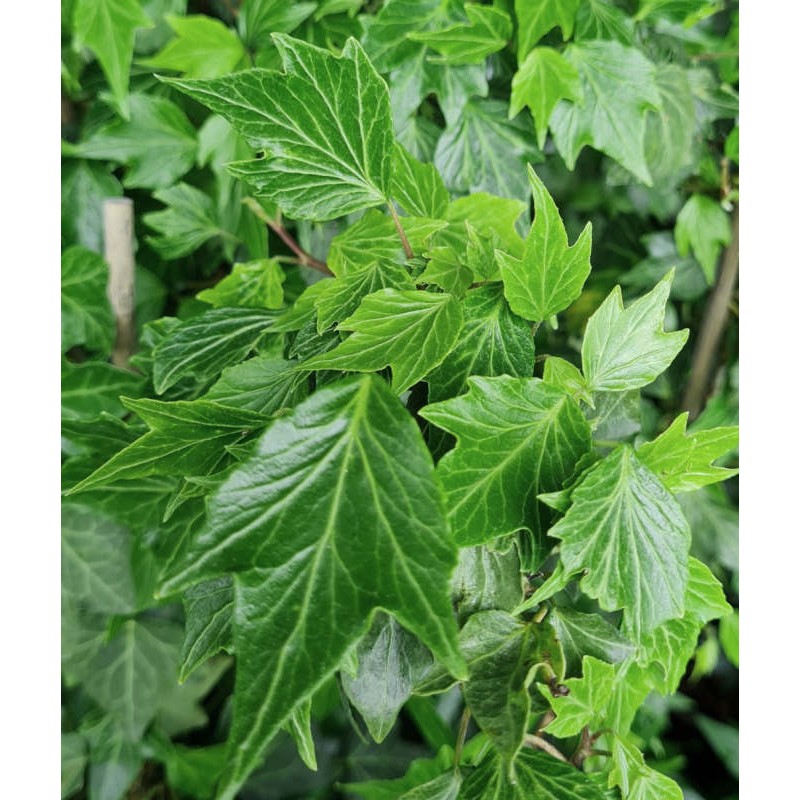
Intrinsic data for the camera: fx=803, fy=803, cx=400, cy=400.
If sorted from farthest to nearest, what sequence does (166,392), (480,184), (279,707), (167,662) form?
(167,662) < (480,184) < (166,392) < (279,707)

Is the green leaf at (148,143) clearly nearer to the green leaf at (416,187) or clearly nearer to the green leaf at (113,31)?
the green leaf at (113,31)

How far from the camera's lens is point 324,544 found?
265 mm

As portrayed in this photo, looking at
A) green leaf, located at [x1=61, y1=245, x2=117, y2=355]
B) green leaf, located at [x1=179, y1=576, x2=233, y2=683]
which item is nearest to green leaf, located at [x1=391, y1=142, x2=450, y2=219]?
green leaf, located at [x1=179, y1=576, x2=233, y2=683]

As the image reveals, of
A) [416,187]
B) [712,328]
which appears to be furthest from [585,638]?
[712,328]

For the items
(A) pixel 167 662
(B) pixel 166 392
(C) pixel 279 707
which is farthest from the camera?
(A) pixel 167 662

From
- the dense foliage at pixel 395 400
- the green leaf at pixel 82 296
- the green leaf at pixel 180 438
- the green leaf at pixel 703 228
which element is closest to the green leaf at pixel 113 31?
the dense foliage at pixel 395 400

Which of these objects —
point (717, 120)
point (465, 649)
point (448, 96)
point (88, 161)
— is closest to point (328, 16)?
point (448, 96)

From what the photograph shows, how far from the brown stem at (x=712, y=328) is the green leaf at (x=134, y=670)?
20.0 inches

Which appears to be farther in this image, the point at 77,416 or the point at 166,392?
the point at 77,416

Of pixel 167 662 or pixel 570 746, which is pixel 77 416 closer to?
pixel 167 662

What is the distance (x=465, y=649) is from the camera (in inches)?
13.0

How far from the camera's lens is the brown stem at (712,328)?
0.70 meters

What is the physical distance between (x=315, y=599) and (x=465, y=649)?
0.32 feet

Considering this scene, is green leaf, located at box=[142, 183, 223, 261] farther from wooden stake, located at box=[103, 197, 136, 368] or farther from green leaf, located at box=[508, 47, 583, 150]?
green leaf, located at box=[508, 47, 583, 150]
